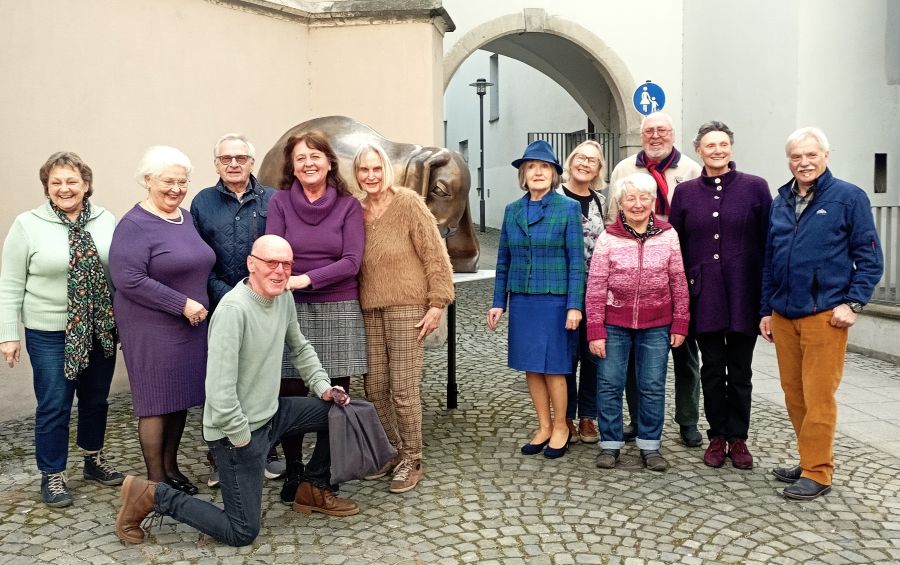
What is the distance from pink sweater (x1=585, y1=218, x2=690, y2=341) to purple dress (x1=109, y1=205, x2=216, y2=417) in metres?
2.01

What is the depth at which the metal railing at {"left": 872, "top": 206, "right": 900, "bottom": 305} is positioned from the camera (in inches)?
316

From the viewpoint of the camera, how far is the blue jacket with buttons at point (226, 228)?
4.10m

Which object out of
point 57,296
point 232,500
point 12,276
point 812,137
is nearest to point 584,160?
point 812,137

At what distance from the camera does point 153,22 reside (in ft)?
22.0

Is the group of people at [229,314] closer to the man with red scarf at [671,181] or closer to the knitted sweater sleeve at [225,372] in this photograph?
the knitted sweater sleeve at [225,372]

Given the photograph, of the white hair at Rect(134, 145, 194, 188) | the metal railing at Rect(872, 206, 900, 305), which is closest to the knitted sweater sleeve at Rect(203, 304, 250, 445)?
the white hair at Rect(134, 145, 194, 188)

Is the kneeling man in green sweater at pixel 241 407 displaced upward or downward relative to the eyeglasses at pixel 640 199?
downward

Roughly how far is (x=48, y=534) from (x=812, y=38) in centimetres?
975

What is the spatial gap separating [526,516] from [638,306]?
128cm

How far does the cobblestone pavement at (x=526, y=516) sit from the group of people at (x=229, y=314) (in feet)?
0.53

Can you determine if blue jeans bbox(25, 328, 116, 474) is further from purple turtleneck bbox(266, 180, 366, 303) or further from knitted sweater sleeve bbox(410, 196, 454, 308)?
knitted sweater sleeve bbox(410, 196, 454, 308)

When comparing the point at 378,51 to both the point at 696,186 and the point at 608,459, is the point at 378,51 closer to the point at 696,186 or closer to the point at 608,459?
the point at 696,186

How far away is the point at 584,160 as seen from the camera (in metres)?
4.66

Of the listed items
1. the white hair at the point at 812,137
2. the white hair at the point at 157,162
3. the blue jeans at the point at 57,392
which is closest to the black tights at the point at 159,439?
the blue jeans at the point at 57,392
